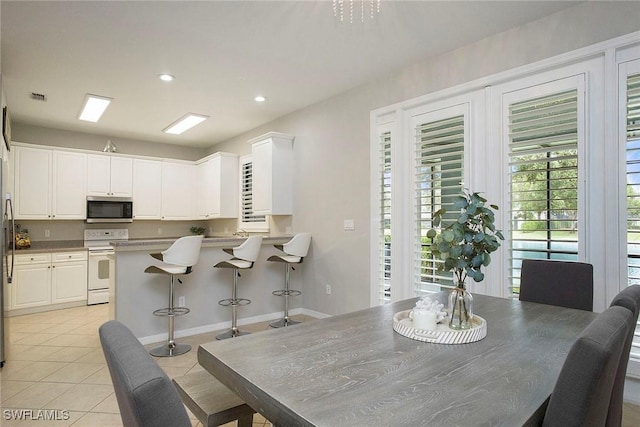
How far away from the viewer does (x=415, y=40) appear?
3057mm

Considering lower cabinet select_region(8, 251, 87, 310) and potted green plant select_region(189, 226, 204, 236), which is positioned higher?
potted green plant select_region(189, 226, 204, 236)

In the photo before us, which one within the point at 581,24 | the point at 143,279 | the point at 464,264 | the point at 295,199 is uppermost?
the point at 581,24

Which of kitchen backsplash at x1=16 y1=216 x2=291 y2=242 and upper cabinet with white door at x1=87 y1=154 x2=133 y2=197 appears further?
upper cabinet with white door at x1=87 y1=154 x2=133 y2=197

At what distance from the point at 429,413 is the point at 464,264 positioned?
2.39ft

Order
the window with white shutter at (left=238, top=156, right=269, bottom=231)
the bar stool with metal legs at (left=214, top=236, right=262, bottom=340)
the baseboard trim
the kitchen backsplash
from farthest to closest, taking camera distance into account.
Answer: the window with white shutter at (left=238, top=156, right=269, bottom=231) < the kitchen backsplash < the bar stool with metal legs at (left=214, top=236, right=262, bottom=340) < the baseboard trim

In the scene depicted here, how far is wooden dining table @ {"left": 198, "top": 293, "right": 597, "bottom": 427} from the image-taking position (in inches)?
34.2

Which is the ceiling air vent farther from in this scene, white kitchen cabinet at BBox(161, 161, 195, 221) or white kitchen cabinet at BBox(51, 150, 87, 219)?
white kitchen cabinet at BBox(161, 161, 195, 221)

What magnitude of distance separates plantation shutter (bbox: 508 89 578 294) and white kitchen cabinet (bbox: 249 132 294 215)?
9.54 feet

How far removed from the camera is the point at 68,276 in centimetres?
515

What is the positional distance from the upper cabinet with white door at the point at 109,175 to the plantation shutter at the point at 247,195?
193 cm

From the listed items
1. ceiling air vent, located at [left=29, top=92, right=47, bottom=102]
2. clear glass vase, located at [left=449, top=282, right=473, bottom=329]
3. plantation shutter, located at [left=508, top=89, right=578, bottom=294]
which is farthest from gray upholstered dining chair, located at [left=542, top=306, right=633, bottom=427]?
ceiling air vent, located at [left=29, top=92, right=47, bottom=102]

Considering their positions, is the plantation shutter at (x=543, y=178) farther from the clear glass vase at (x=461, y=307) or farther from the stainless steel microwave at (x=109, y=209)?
A: the stainless steel microwave at (x=109, y=209)

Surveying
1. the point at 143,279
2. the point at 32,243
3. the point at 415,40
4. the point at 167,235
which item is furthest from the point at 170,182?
the point at 415,40

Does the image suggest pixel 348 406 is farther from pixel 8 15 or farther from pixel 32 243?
pixel 32 243
